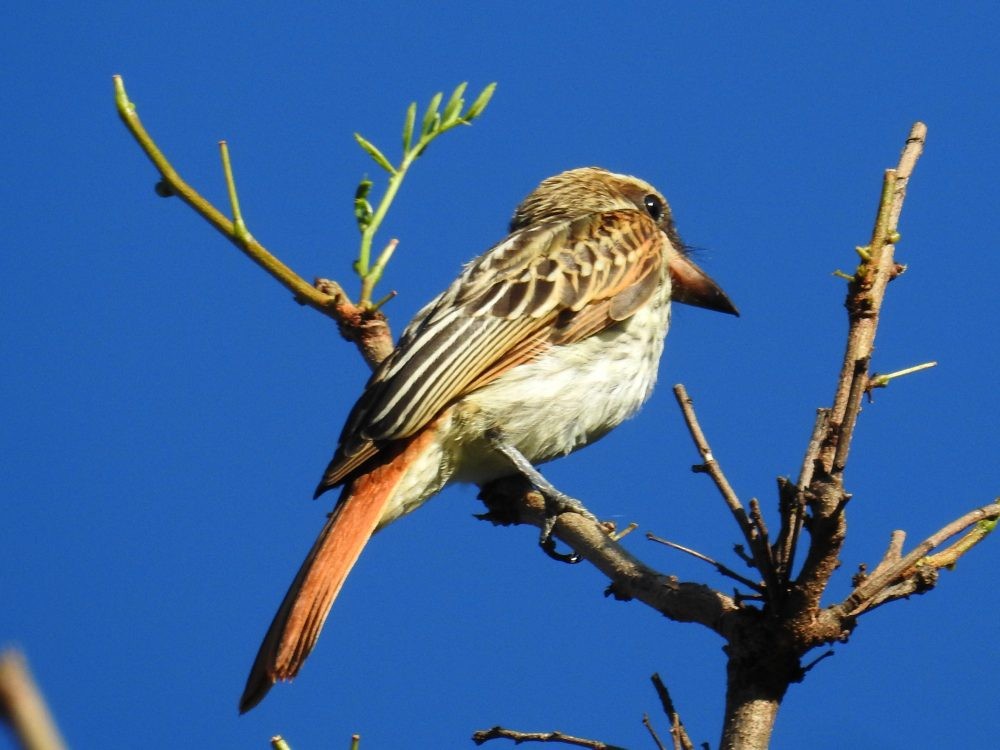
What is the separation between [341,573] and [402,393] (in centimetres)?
75

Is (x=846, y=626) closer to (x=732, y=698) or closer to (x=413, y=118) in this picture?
(x=732, y=698)

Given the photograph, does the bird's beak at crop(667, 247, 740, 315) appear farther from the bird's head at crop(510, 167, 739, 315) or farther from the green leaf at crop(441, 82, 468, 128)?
the green leaf at crop(441, 82, 468, 128)

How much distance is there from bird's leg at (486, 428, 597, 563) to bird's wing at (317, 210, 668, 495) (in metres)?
0.25

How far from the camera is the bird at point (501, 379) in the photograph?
423cm

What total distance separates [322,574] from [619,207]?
3137mm

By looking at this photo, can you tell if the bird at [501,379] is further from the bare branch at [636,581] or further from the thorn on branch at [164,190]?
the thorn on branch at [164,190]

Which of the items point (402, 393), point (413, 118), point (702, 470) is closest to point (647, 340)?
point (402, 393)

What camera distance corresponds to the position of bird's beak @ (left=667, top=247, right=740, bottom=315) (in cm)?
604

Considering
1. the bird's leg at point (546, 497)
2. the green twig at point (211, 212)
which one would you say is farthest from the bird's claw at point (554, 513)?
the green twig at point (211, 212)

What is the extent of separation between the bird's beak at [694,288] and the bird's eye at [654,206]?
45cm

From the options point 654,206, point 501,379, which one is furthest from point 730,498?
point 654,206

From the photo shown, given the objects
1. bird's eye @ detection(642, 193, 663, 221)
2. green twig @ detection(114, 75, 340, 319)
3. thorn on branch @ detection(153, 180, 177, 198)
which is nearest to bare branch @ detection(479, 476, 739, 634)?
green twig @ detection(114, 75, 340, 319)

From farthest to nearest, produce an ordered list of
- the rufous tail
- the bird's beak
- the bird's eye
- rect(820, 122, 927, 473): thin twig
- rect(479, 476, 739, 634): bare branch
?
the bird's eye → the bird's beak → the rufous tail → rect(479, 476, 739, 634): bare branch → rect(820, 122, 927, 473): thin twig

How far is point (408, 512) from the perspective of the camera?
459 cm
